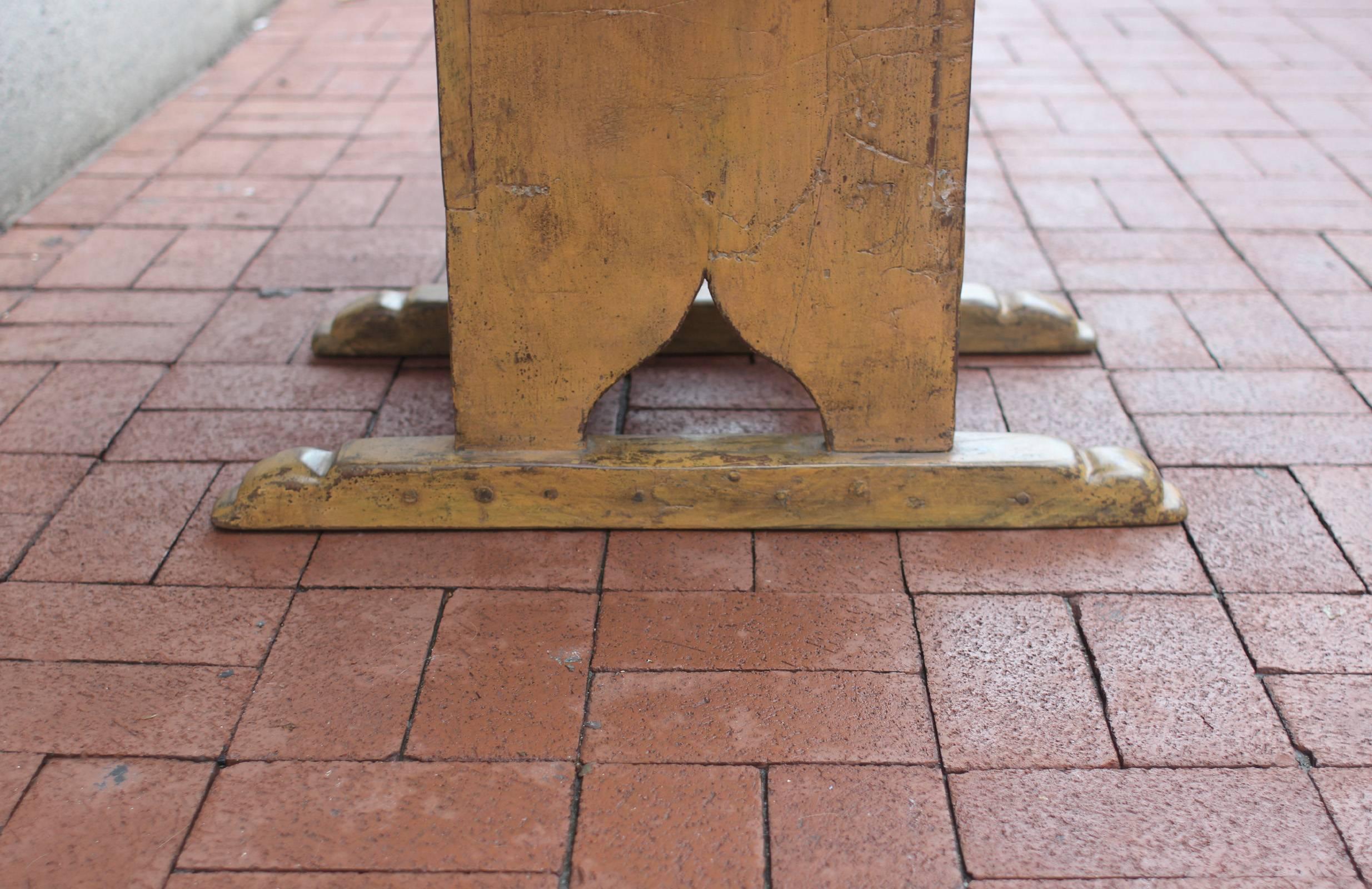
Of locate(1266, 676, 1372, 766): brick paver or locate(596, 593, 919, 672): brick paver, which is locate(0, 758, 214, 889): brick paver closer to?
locate(596, 593, 919, 672): brick paver

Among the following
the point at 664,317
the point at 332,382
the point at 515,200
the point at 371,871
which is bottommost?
the point at 371,871

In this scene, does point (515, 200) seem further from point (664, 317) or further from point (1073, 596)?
point (1073, 596)

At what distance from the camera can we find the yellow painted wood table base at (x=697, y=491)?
200 cm

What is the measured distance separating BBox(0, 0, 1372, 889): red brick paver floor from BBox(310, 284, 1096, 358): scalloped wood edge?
41mm

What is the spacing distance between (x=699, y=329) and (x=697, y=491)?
26.1 inches

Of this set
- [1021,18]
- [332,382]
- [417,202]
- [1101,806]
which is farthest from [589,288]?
[1021,18]

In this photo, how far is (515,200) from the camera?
1.86 m

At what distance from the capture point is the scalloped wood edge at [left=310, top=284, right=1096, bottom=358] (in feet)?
8.47

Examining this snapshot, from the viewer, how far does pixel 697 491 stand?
2006 millimetres

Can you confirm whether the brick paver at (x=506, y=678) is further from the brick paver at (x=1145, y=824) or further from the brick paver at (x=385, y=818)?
the brick paver at (x=1145, y=824)

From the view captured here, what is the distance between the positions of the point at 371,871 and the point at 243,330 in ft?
5.48

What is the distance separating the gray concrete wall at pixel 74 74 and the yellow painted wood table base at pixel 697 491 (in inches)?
76.1

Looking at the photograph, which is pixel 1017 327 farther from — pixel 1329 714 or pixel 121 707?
pixel 121 707

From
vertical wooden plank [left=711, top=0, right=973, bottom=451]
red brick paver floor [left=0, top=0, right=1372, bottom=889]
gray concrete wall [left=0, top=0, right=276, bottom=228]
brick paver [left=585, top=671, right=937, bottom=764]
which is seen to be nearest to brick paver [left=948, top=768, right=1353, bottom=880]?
red brick paver floor [left=0, top=0, right=1372, bottom=889]
